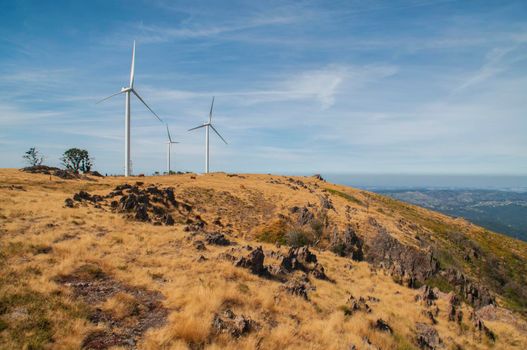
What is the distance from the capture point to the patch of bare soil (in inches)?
456

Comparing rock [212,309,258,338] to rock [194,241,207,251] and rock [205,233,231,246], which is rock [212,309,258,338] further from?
rock [205,233,231,246]

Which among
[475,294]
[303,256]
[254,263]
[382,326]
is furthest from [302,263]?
[475,294]

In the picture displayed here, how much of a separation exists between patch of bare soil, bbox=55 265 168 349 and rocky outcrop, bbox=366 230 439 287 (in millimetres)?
35585

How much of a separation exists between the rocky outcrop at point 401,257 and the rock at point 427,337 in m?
23.7

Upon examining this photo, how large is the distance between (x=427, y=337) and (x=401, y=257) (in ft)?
95.9

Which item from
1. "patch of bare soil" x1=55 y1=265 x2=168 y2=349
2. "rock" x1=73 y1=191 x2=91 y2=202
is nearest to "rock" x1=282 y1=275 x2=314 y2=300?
"patch of bare soil" x1=55 y1=265 x2=168 y2=349

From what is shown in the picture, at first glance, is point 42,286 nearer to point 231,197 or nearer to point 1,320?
point 1,320

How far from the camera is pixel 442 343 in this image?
18984mm

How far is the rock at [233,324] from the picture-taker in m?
13.0

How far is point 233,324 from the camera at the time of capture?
1366 cm

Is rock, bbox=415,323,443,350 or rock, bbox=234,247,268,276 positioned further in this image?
rock, bbox=234,247,268,276

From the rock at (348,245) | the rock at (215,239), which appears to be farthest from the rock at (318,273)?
the rock at (348,245)

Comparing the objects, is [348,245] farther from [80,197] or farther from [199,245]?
[80,197]

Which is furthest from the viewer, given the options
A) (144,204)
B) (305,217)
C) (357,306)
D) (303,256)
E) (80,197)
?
(305,217)
